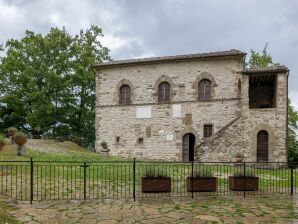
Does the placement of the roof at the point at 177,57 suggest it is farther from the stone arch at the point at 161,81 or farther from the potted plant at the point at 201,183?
the potted plant at the point at 201,183

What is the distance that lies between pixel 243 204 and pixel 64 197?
4.83 metres

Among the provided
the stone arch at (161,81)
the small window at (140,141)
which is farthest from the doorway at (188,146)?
the small window at (140,141)

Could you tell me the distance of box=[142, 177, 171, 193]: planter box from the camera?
946 centimetres

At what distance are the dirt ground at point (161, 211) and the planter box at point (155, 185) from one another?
0.63 meters

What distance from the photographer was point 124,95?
2384 cm

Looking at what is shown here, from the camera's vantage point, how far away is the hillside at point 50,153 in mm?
16406

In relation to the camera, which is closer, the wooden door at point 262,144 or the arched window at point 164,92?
the wooden door at point 262,144

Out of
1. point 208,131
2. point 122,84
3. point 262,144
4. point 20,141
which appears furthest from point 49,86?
point 262,144

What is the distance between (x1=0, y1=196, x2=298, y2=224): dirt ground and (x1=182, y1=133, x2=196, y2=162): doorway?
1270 cm

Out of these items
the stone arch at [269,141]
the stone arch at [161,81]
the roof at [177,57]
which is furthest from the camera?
the stone arch at [161,81]

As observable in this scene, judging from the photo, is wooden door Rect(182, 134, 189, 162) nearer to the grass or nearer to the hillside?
the hillside

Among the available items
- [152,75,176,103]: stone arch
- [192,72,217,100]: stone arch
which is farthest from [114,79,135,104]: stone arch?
[192,72,217,100]: stone arch

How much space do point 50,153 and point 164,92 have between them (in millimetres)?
8648

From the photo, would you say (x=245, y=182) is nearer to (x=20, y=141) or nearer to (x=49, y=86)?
(x=20, y=141)
